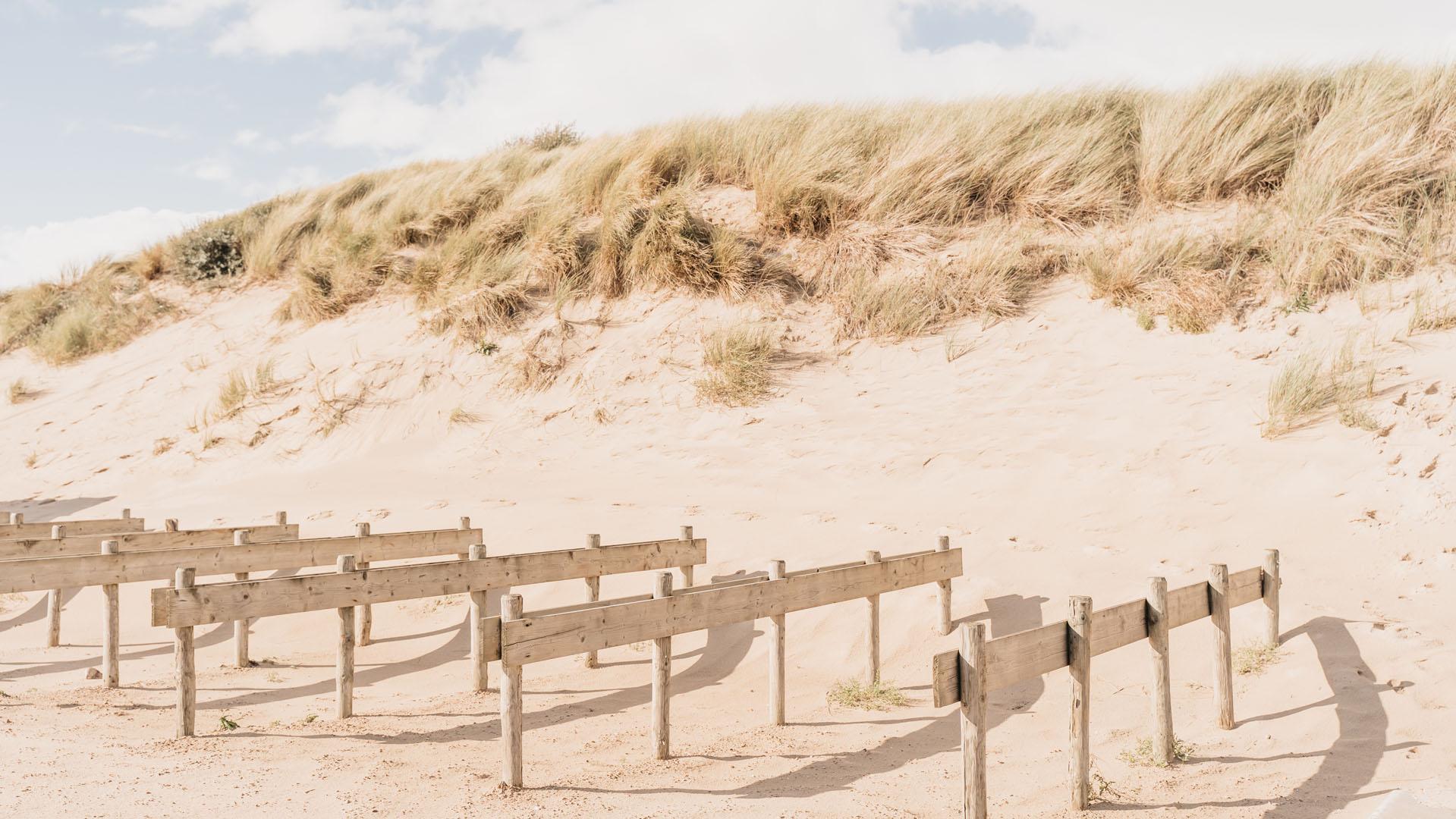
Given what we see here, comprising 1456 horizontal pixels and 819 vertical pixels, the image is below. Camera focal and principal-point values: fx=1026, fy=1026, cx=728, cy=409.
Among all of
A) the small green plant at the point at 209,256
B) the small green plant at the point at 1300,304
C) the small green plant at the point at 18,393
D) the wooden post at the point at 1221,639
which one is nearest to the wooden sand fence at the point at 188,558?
the wooden post at the point at 1221,639

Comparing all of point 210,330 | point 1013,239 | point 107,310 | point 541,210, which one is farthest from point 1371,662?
point 107,310

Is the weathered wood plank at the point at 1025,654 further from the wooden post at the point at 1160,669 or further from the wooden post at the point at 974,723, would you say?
the wooden post at the point at 1160,669

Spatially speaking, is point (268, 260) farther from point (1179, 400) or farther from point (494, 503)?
point (1179, 400)

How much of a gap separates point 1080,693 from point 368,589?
4241 millimetres

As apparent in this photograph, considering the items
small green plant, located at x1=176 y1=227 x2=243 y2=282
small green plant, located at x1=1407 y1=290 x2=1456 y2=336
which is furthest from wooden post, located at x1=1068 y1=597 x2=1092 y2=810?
small green plant, located at x1=176 y1=227 x2=243 y2=282

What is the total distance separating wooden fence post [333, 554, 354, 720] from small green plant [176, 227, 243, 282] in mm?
16058

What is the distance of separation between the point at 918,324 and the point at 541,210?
269 inches

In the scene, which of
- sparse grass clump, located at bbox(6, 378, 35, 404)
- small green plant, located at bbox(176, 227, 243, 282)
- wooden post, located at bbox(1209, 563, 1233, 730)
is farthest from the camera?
small green plant, located at bbox(176, 227, 243, 282)

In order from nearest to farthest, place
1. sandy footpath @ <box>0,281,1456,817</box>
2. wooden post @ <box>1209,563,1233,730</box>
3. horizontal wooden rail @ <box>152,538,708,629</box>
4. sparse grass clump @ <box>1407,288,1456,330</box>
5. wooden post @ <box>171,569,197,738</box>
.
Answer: sandy footpath @ <box>0,281,1456,817</box>
wooden post @ <box>1209,563,1233,730</box>
wooden post @ <box>171,569,197,738</box>
horizontal wooden rail @ <box>152,538,708,629</box>
sparse grass clump @ <box>1407,288,1456,330</box>

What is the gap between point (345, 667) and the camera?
6.28 metres

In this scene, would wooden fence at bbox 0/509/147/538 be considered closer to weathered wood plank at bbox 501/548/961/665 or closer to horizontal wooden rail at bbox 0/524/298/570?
horizontal wooden rail at bbox 0/524/298/570

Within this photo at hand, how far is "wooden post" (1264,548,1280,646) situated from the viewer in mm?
6172

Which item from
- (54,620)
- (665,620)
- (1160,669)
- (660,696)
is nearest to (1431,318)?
(1160,669)

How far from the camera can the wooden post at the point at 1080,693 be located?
4578mm
